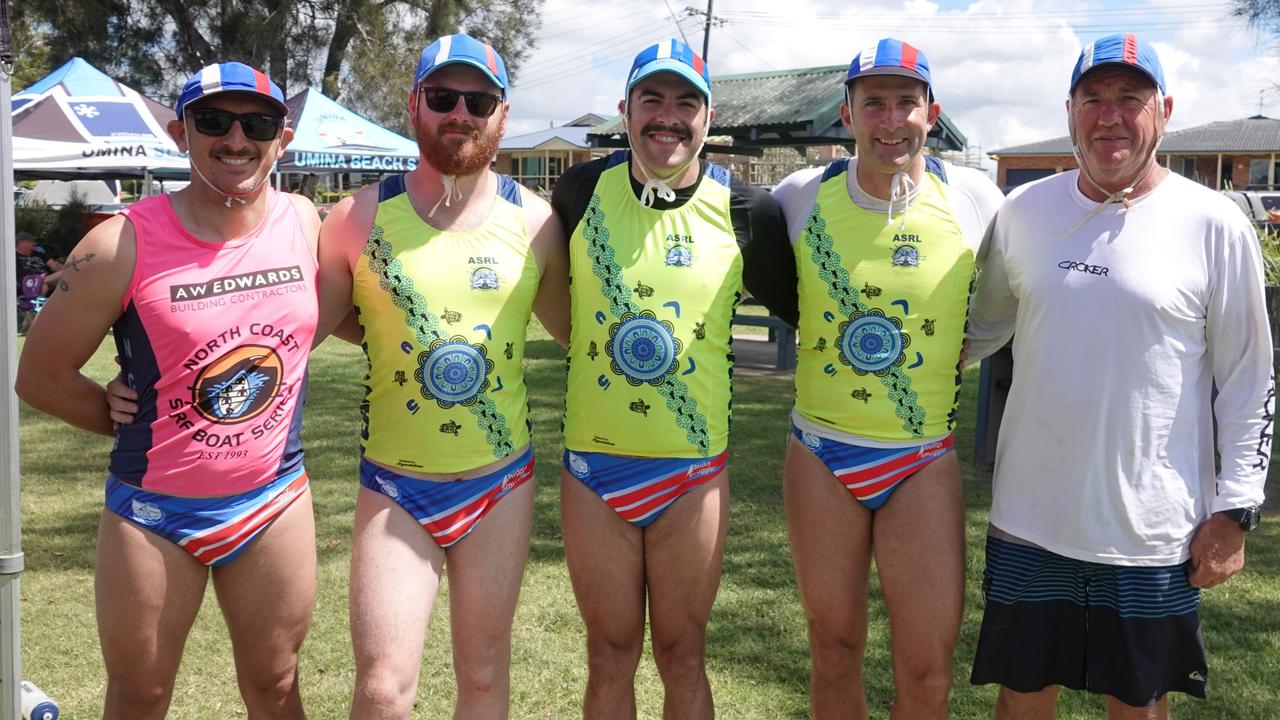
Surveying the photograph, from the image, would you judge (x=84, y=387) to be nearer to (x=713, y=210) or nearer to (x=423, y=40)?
(x=713, y=210)

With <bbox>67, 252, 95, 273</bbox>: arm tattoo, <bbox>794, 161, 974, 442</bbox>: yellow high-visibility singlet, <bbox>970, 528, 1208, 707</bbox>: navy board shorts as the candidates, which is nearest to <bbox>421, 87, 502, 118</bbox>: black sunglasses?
<bbox>67, 252, 95, 273</bbox>: arm tattoo

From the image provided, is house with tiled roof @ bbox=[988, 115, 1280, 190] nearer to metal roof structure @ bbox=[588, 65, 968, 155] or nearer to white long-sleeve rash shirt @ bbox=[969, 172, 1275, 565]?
metal roof structure @ bbox=[588, 65, 968, 155]

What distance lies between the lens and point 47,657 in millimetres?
→ 4730

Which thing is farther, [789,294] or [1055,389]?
[789,294]

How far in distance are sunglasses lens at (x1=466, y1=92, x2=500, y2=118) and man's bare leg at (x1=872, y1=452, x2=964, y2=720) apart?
67.7 inches

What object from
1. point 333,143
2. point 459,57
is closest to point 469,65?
point 459,57

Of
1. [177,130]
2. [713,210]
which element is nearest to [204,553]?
[177,130]

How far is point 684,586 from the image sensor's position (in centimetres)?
328

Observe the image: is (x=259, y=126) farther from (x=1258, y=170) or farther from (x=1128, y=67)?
(x=1258, y=170)

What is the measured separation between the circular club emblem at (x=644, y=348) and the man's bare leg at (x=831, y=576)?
0.56 metres

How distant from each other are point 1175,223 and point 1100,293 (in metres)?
0.30

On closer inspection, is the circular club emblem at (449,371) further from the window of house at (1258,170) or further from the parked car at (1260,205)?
the window of house at (1258,170)

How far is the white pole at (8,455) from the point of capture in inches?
122

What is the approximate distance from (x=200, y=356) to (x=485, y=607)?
107 cm
